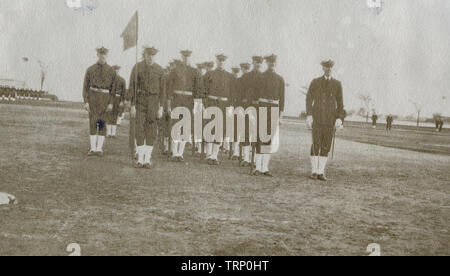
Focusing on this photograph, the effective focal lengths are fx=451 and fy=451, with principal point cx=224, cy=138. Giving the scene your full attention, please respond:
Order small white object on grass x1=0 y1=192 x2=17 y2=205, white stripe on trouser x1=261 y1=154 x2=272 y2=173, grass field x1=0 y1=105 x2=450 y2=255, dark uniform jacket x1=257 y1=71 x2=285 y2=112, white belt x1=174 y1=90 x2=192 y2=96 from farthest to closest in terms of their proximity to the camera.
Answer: white belt x1=174 y1=90 x2=192 y2=96 < dark uniform jacket x1=257 y1=71 x2=285 y2=112 < white stripe on trouser x1=261 y1=154 x2=272 y2=173 < small white object on grass x1=0 y1=192 x2=17 y2=205 < grass field x1=0 y1=105 x2=450 y2=255

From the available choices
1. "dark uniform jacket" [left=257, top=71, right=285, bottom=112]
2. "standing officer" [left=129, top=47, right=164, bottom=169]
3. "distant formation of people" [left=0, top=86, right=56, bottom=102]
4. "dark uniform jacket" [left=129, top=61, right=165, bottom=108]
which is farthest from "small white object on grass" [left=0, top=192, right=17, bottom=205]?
"distant formation of people" [left=0, top=86, right=56, bottom=102]

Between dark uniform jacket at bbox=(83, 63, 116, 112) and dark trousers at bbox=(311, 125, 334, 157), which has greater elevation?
dark uniform jacket at bbox=(83, 63, 116, 112)

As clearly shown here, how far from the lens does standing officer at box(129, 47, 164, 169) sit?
7.37m

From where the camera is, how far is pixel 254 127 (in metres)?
7.44

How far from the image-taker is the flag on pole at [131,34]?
7908 millimetres

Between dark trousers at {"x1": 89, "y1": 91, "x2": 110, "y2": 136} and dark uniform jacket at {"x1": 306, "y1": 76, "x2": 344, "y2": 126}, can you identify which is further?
dark trousers at {"x1": 89, "y1": 91, "x2": 110, "y2": 136}

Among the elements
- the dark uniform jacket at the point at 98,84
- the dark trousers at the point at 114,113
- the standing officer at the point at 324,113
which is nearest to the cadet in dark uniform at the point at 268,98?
the standing officer at the point at 324,113

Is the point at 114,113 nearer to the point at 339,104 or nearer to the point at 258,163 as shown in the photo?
the point at 258,163

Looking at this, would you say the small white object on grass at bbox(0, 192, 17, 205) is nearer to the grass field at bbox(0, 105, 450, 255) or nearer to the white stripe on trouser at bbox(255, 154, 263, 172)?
the grass field at bbox(0, 105, 450, 255)

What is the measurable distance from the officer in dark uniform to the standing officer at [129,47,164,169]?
1232 mm

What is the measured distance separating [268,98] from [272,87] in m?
0.19

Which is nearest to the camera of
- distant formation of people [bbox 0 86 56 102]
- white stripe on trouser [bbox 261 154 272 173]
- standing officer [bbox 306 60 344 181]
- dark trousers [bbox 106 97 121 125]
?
standing officer [bbox 306 60 344 181]
